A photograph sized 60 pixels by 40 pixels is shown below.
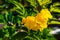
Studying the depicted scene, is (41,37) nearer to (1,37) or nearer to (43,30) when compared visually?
(43,30)

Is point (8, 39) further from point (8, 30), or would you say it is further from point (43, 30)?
point (43, 30)

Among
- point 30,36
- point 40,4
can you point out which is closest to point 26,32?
point 30,36

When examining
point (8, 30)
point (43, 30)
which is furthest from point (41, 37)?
point (8, 30)

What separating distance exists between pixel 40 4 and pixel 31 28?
0.44 feet

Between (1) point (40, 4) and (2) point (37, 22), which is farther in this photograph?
(1) point (40, 4)

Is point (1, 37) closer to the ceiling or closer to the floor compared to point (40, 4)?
closer to the floor

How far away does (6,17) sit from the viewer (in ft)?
2.74

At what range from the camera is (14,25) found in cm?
81

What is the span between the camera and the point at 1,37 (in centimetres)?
80

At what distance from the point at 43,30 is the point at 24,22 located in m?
0.11

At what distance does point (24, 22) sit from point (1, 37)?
13cm

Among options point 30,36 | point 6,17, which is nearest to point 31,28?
point 30,36

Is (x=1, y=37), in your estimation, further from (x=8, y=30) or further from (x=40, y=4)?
(x=40, y=4)

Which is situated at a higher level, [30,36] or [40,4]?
[40,4]
